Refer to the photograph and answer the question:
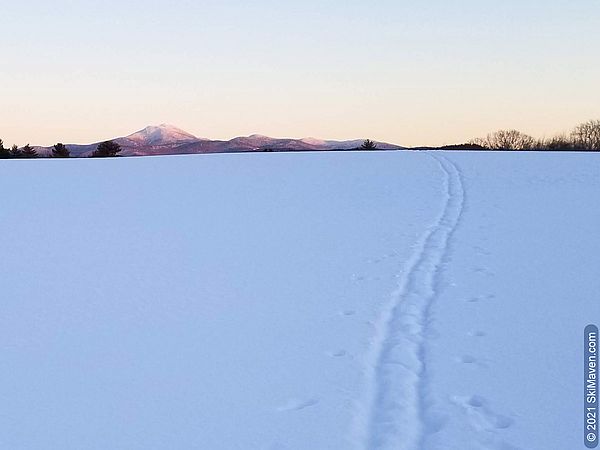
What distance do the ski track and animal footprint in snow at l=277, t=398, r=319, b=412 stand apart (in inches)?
14.6

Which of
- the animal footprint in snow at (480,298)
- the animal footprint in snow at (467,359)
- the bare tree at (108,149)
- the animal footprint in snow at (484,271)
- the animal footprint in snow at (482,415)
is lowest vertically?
the animal footprint in snow at (482,415)

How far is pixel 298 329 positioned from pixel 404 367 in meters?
1.15

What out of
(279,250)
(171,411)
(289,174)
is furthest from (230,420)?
(289,174)

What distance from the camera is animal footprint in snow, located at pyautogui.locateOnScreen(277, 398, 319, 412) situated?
331 cm

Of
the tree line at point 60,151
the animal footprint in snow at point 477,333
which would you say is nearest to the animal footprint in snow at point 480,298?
the animal footprint in snow at point 477,333

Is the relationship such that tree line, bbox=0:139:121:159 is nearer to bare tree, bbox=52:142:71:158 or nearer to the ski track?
bare tree, bbox=52:142:71:158

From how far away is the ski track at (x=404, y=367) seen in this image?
9.83ft

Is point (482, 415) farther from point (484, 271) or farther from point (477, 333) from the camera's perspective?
point (484, 271)

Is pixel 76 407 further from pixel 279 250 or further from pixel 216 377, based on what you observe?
→ pixel 279 250

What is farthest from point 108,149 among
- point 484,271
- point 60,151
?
point 484,271

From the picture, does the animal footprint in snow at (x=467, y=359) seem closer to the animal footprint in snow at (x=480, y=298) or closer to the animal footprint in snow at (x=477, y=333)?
the animal footprint in snow at (x=477, y=333)

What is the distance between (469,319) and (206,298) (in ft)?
8.78

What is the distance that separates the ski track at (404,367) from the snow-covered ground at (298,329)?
0.02 m

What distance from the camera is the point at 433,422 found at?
309 centimetres
